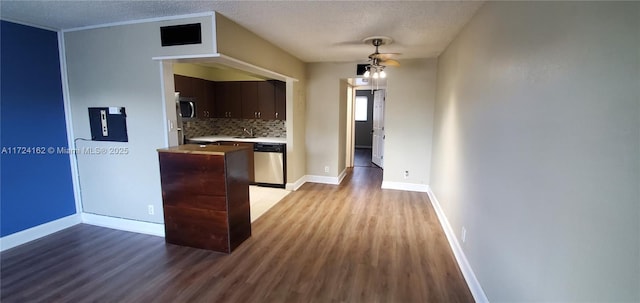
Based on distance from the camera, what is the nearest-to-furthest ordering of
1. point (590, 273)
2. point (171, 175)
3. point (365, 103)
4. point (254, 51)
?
1. point (590, 273)
2. point (171, 175)
3. point (254, 51)
4. point (365, 103)

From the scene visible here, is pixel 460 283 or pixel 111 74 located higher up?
pixel 111 74

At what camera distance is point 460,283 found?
2461 millimetres

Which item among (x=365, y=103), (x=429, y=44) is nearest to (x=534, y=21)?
(x=429, y=44)

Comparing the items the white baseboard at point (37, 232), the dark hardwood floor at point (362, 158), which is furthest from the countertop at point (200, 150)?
the dark hardwood floor at point (362, 158)

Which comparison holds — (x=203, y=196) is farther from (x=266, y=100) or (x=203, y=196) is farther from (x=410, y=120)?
(x=410, y=120)

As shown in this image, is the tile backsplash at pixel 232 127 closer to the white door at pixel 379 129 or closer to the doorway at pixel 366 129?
the doorway at pixel 366 129

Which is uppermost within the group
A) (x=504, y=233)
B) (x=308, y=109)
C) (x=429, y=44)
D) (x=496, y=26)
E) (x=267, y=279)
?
(x=429, y=44)

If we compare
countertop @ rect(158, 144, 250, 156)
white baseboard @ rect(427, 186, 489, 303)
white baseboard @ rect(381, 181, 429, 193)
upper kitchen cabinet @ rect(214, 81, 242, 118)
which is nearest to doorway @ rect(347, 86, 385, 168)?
white baseboard @ rect(381, 181, 429, 193)

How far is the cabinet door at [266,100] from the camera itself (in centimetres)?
558

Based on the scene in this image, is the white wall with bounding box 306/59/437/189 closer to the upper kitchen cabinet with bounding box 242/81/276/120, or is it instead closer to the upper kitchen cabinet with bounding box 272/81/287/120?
the upper kitchen cabinet with bounding box 272/81/287/120

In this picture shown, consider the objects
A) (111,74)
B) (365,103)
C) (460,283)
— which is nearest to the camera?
(460,283)

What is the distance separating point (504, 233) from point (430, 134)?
350 centimetres

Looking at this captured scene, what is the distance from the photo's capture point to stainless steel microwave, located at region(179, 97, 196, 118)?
17.0 feet

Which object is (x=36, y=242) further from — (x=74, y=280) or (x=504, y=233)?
(x=504, y=233)
